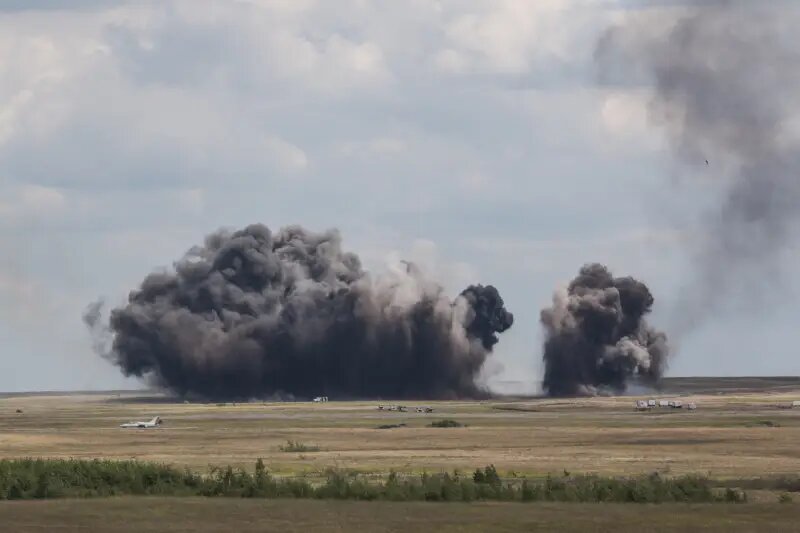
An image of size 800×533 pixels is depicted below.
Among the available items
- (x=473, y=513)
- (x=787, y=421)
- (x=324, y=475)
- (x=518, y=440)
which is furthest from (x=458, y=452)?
(x=787, y=421)

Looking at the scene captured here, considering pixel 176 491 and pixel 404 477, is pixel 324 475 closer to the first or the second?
pixel 404 477

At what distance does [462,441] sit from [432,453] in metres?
14.9

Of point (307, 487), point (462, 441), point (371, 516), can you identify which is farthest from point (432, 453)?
point (371, 516)

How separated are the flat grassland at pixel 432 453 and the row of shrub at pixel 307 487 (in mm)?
2491

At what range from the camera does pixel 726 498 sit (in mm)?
67125

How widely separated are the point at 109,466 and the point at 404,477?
16504 mm

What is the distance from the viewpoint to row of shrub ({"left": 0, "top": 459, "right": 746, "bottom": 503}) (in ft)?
222

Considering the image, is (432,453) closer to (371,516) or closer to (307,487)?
(307,487)

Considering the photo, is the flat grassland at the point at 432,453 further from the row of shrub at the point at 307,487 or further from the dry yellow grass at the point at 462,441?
the row of shrub at the point at 307,487

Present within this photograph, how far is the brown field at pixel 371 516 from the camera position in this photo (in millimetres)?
57656

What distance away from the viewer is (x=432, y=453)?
350ft

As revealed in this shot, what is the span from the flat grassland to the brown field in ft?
0.26

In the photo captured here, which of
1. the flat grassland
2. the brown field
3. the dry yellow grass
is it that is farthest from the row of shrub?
the dry yellow grass

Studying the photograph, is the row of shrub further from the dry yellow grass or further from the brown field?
the dry yellow grass
